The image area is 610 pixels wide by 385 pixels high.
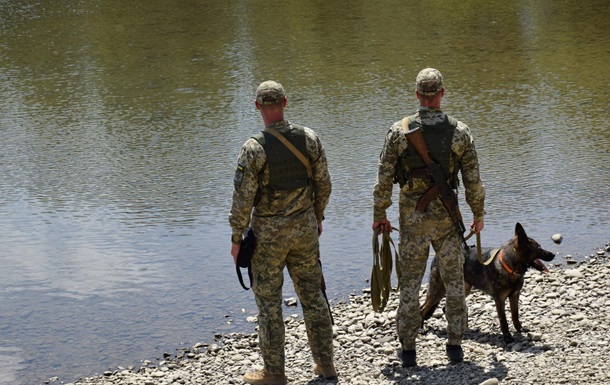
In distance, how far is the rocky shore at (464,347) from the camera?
5895mm

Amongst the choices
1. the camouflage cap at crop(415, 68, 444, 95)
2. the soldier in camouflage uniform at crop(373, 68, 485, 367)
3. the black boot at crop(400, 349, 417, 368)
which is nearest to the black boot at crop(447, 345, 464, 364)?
the soldier in camouflage uniform at crop(373, 68, 485, 367)

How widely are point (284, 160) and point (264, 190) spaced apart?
0.21 metres

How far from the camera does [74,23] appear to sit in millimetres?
21203

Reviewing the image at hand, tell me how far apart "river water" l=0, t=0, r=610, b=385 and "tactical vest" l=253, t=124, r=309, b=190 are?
2.07m

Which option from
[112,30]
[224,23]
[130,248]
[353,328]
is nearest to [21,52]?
[112,30]

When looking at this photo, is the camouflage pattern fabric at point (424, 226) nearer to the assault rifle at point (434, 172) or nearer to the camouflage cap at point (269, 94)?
the assault rifle at point (434, 172)

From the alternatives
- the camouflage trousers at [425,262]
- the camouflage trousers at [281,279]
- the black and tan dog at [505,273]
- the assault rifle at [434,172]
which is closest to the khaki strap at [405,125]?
the assault rifle at [434,172]

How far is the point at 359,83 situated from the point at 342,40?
344 cm

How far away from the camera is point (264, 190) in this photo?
573cm

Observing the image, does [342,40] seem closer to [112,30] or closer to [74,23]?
[112,30]

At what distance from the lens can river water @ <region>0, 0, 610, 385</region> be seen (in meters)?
8.09

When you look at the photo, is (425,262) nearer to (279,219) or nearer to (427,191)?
(427,191)

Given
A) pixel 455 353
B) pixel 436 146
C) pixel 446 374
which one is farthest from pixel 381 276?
pixel 436 146

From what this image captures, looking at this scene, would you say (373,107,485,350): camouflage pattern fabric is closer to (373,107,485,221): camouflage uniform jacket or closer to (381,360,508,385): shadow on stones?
(373,107,485,221): camouflage uniform jacket
